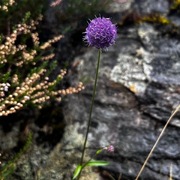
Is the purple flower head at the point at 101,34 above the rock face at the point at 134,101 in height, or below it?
above

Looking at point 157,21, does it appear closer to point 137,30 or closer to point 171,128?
point 137,30

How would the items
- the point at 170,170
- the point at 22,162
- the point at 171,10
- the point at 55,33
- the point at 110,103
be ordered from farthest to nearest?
the point at 171,10
the point at 55,33
the point at 110,103
the point at 22,162
the point at 170,170

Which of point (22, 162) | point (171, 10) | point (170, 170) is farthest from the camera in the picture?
point (171, 10)

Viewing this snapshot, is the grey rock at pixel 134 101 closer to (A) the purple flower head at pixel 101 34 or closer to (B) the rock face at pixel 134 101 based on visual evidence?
(B) the rock face at pixel 134 101

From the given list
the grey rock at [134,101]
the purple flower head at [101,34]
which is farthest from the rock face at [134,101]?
the purple flower head at [101,34]

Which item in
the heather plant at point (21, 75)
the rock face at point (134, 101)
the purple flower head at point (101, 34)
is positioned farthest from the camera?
the rock face at point (134, 101)

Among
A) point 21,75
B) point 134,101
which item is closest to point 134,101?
point 134,101

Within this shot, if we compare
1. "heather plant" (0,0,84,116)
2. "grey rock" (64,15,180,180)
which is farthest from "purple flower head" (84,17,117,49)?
"grey rock" (64,15,180,180)

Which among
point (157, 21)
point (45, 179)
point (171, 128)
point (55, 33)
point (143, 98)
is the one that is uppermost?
point (157, 21)

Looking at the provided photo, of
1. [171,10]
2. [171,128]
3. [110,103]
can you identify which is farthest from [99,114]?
[171,10]
